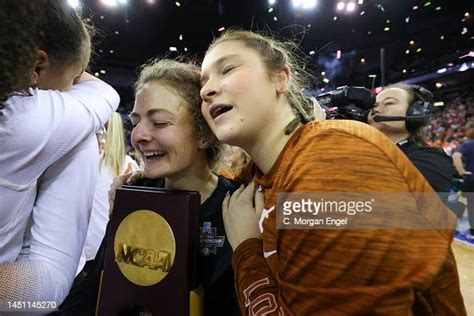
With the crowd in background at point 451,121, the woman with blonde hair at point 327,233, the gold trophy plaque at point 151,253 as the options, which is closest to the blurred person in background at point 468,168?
the crowd in background at point 451,121

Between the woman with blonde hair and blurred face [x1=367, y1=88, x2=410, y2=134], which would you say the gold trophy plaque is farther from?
blurred face [x1=367, y1=88, x2=410, y2=134]

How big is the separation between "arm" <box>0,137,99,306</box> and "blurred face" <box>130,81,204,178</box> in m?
0.17

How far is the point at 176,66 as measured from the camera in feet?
3.25

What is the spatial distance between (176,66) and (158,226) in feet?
1.63

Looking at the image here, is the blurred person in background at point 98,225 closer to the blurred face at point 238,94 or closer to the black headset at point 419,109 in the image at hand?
the blurred face at point 238,94

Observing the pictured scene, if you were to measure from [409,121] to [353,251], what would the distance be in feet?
4.62

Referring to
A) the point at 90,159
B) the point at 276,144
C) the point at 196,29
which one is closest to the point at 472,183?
the point at 276,144

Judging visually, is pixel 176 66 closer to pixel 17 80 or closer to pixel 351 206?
pixel 17 80

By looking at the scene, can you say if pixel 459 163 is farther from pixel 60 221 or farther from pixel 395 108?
pixel 60 221

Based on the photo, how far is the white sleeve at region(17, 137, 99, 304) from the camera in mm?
647

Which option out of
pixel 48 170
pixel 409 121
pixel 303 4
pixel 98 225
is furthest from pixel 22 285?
pixel 303 4

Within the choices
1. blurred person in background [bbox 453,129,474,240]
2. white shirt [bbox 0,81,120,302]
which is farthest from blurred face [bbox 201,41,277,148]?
blurred person in background [bbox 453,129,474,240]

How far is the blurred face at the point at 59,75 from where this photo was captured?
0.63 meters

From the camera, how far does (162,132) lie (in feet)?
2.92
